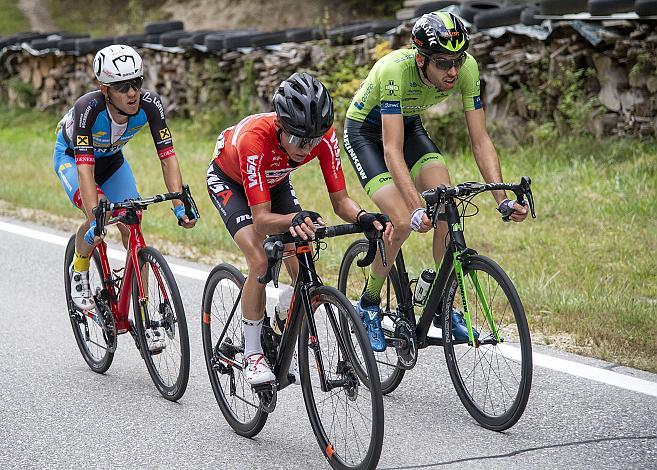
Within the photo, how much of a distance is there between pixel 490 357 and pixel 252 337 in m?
1.34

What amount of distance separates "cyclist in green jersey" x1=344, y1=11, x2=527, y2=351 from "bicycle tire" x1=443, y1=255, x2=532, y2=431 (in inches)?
5.1

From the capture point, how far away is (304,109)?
15.7 ft

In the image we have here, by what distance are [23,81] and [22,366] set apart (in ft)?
56.7

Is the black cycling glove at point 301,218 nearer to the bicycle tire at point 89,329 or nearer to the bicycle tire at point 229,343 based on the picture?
the bicycle tire at point 229,343

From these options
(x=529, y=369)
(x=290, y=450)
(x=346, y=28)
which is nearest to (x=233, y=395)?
(x=290, y=450)

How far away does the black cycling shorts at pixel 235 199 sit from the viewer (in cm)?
542

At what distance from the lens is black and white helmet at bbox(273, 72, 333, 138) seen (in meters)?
4.79

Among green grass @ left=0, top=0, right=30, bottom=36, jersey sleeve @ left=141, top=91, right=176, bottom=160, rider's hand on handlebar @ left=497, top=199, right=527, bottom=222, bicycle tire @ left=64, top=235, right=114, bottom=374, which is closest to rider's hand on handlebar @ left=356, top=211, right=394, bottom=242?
rider's hand on handlebar @ left=497, top=199, right=527, bottom=222

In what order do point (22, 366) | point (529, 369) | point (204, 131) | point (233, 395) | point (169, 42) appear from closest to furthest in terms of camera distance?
point (529, 369) → point (233, 395) → point (22, 366) → point (204, 131) → point (169, 42)

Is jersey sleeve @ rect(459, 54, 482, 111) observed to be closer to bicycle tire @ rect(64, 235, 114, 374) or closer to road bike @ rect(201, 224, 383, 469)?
road bike @ rect(201, 224, 383, 469)

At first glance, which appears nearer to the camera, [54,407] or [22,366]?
[54,407]

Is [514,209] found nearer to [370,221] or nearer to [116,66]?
[370,221]

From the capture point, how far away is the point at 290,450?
520cm

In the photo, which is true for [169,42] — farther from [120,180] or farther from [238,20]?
[238,20]
